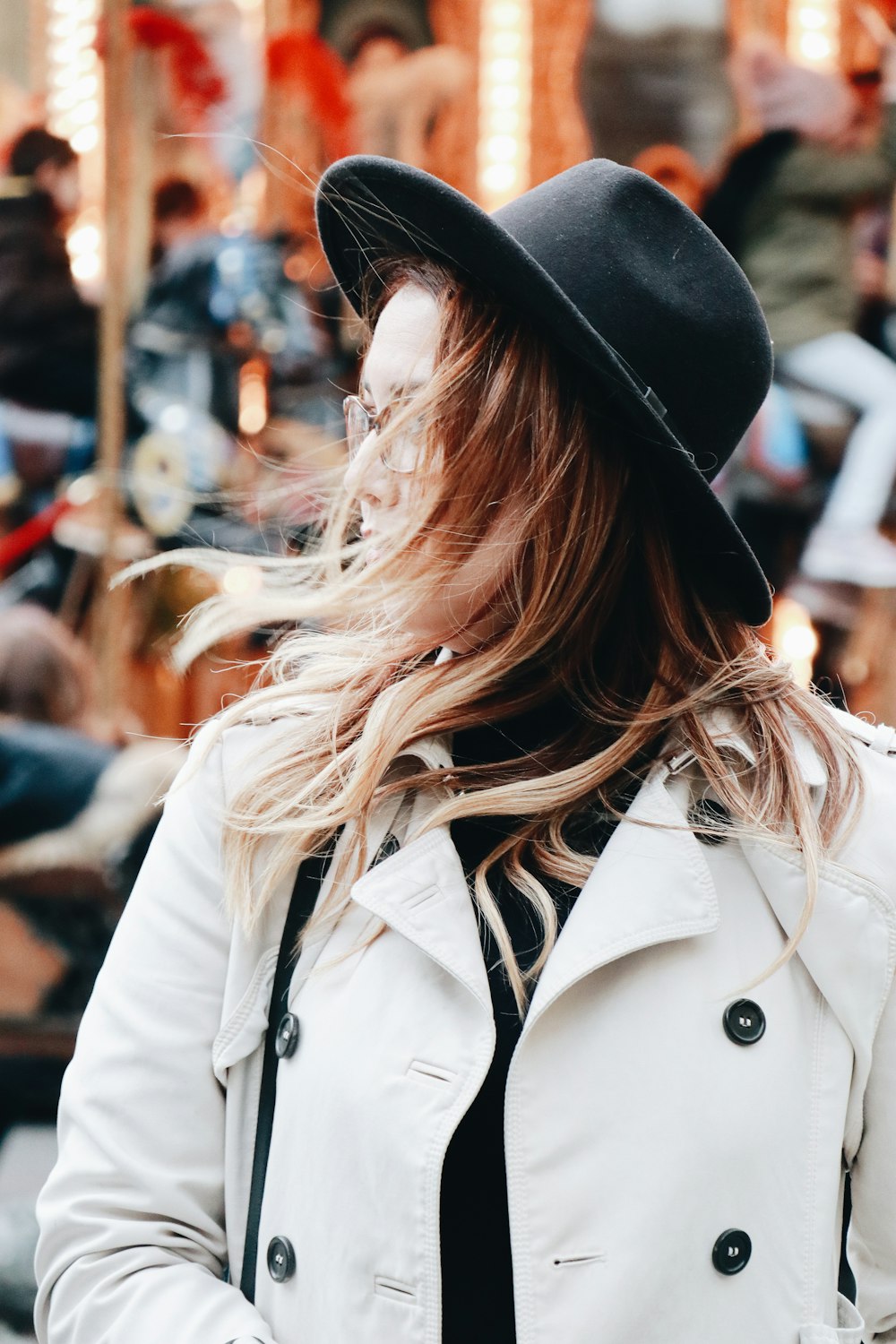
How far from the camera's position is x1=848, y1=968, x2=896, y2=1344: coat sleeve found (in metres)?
1.10

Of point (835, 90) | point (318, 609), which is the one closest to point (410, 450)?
point (318, 609)

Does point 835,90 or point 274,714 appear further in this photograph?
point 835,90

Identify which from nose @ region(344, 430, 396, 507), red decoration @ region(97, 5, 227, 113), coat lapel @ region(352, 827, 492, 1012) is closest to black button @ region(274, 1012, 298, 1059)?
coat lapel @ region(352, 827, 492, 1012)

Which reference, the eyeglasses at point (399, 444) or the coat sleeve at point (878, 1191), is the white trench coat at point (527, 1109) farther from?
the eyeglasses at point (399, 444)

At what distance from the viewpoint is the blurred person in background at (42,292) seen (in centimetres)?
387

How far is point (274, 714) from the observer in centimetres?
130

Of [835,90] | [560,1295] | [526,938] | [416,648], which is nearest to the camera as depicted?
[560,1295]

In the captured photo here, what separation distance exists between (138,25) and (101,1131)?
12.1 ft

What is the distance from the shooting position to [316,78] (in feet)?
12.8

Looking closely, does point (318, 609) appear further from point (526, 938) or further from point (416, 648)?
point (526, 938)

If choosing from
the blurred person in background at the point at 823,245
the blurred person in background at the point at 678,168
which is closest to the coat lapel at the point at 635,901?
the blurred person in background at the point at 823,245

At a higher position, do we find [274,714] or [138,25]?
[138,25]

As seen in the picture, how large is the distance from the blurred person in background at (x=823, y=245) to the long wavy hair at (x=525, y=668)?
2555mm

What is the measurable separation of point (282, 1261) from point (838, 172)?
3.54 metres
